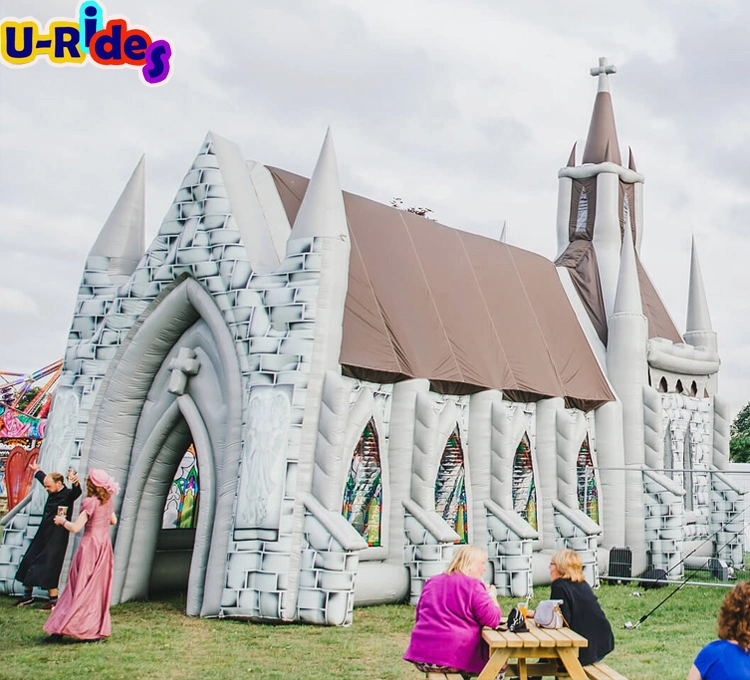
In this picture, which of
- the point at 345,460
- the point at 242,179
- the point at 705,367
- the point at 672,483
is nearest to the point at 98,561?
the point at 345,460

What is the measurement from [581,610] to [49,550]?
24.0 feet

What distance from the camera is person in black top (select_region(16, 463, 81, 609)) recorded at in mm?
11109

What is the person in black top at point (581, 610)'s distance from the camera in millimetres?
6605

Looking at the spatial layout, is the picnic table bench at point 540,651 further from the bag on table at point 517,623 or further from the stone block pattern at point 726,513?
the stone block pattern at point 726,513

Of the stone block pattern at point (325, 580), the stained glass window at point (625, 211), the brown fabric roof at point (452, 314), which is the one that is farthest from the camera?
the stained glass window at point (625, 211)

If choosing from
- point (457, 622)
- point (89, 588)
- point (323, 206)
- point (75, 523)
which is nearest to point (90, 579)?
point (89, 588)

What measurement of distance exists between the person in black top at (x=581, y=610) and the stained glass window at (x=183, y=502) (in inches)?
335

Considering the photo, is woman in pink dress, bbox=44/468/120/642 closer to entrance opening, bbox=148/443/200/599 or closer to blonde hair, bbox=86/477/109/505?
blonde hair, bbox=86/477/109/505

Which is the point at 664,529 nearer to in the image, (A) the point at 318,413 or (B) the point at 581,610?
(A) the point at 318,413

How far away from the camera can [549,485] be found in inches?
621

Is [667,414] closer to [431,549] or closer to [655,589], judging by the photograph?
[655,589]

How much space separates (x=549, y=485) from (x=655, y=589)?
272cm

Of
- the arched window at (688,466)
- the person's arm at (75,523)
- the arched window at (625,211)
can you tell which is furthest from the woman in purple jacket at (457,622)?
the arched window at (625,211)

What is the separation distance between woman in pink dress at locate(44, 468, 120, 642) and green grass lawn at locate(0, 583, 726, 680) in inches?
7.1
